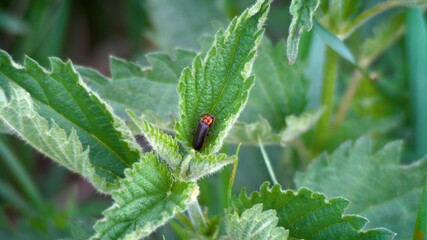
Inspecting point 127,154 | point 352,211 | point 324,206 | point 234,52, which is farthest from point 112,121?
point 352,211

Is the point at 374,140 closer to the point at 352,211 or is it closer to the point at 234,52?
the point at 352,211

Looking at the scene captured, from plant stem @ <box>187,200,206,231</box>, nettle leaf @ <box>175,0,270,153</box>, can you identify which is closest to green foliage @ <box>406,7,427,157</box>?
nettle leaf @ <box>175,0,270,153</box>

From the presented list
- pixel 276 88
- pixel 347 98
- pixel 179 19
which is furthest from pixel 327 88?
pixel 179 19

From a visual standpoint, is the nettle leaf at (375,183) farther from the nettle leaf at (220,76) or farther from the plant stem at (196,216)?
the nettle leaf at (220,76)

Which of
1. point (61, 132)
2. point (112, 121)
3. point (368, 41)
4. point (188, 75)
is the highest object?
point (368, 41)

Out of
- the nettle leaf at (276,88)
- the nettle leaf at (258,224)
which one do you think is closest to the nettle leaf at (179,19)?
the nettle leaf at (276,88)

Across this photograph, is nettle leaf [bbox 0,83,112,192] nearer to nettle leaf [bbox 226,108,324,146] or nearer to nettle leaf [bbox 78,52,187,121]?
nettle leaf [bbox 78,52,187,121]
